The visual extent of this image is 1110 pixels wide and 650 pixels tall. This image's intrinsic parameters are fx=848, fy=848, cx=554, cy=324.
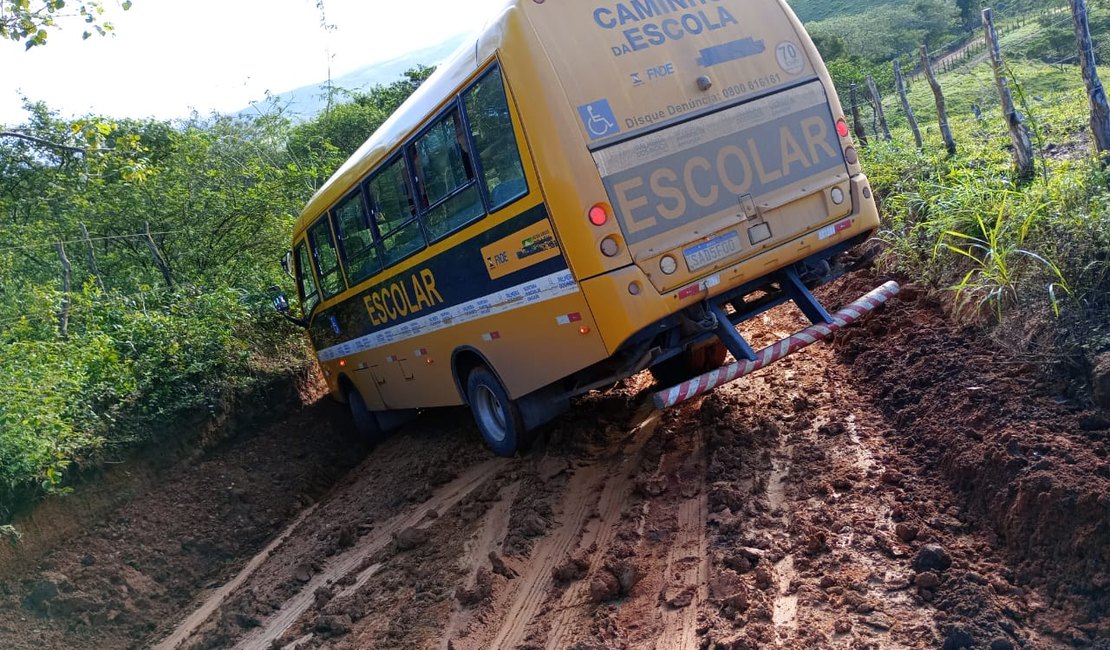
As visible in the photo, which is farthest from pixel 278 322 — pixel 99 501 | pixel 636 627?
pixel 636 627

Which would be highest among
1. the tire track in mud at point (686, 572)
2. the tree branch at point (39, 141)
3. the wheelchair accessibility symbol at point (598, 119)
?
the tree branch at point (39, 141)

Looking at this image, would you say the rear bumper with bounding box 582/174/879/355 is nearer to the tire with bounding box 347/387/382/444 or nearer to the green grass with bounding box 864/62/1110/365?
the green grass with bounding box 864/62/1110/365

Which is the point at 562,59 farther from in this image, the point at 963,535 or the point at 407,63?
the point at 407,63

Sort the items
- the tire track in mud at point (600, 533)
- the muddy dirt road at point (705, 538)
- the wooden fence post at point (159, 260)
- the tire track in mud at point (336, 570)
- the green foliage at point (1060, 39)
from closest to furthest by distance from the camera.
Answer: the muddy dirt road at point (705, 538) → the tire track in mud at point (600, 533) → the tire track in mud at point (336, 570) → the wooden fence post at point (159, 260) → the green foliage at point (1060, 39)

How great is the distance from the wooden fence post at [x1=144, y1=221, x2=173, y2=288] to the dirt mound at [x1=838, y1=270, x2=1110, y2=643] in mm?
12024

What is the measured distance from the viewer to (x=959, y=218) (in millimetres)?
6574

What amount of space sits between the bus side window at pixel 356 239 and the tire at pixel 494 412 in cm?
155

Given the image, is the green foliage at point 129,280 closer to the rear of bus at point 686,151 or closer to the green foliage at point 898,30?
the rear of bus at point 686,151

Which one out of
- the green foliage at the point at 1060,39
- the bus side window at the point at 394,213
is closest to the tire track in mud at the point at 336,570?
the bus side window at the point at 394,213

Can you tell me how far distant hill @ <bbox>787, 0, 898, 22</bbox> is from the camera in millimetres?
31359

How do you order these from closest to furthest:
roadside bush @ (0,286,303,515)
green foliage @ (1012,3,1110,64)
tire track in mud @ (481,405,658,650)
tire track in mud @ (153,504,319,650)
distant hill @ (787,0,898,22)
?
tire track in mud @ (481,405,658,650), tire track in mud @ (153,504,319,650), roadside bush @ (0,286,303,515), green foliage @ (1012,3,1110,64), distant hill @ (787,0,898,22)

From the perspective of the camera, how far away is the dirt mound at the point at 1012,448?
332 cm

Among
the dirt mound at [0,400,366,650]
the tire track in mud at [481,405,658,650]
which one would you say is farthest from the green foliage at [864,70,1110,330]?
the dirt mound at [0,400,366,650]

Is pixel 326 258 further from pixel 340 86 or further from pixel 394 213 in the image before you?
pixel 340 86
